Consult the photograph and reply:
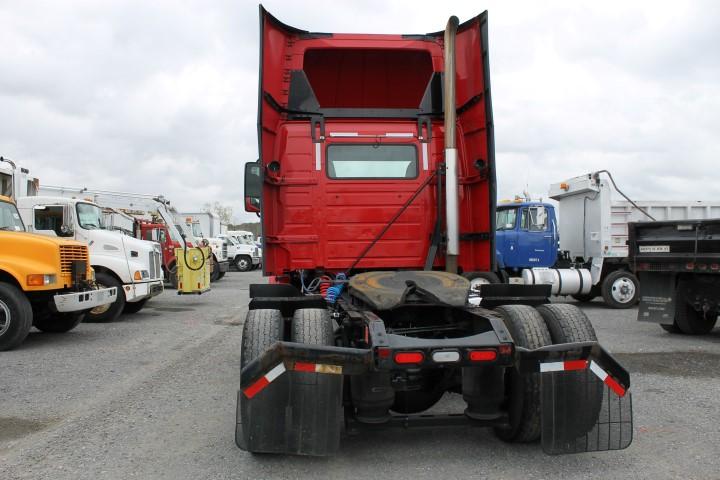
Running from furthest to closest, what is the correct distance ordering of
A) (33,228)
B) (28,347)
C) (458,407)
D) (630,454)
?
(33,228) → (28,347) → (458,407) → (630,454)

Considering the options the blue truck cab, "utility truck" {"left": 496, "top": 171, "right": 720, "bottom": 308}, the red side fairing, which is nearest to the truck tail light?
the red side fairing

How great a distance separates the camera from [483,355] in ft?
11.4

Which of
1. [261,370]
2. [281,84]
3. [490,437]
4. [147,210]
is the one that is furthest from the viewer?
[147,210]

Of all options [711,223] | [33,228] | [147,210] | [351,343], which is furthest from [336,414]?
[147,210]

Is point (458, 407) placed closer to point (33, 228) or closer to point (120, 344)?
point (120, 344)

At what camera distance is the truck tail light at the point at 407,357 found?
338 cm

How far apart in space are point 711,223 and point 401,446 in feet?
22.7

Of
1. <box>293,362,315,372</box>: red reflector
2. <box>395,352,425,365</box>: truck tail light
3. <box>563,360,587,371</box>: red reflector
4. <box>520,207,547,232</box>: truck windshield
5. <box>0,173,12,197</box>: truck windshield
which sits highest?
<box>0,173,12,197</box>: truck windshield

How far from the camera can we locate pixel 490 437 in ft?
14.5

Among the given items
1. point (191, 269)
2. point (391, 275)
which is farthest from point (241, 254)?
point (391, 275)

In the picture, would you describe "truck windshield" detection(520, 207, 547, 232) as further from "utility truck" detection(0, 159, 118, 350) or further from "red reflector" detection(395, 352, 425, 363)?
"red reflector" detection(395, 352, 425, 363)

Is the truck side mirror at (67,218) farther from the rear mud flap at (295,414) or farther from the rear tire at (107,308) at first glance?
the rear mud flap at (295,414)

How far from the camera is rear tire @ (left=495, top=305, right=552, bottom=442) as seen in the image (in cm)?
379

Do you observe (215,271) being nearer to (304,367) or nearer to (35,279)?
(35,279)
